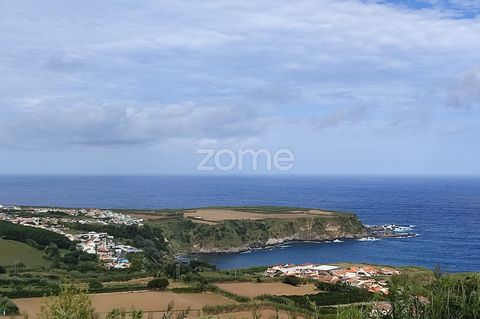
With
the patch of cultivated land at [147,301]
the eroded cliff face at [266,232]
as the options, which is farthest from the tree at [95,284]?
the eroded cliff face at [266,232]

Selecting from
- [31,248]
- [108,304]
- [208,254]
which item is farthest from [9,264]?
[208,254]

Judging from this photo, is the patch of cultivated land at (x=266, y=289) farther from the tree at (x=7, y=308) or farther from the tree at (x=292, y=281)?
the tree at (x=7, y=308)

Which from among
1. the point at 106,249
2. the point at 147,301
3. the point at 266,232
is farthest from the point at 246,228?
the point at 147,301

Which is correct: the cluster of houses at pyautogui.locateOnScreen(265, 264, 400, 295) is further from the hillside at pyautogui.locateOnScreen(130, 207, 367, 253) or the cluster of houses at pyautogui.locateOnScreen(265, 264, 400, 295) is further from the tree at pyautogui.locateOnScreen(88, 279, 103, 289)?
the hillside at pyautogui.locateOnScreen(130, 207, 367, 253)

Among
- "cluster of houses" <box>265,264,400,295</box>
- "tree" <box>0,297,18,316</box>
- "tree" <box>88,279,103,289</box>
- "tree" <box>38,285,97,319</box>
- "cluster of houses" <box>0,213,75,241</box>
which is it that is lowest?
"cluster of houses" <box>265,264,400,295</box>

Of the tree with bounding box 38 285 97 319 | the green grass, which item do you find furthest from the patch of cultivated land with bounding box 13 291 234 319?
the green grass

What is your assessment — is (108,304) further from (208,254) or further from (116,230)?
(208,254)

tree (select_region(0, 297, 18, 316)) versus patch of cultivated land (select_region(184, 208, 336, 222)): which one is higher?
tree (select_region(0, 297, 18, 316))
